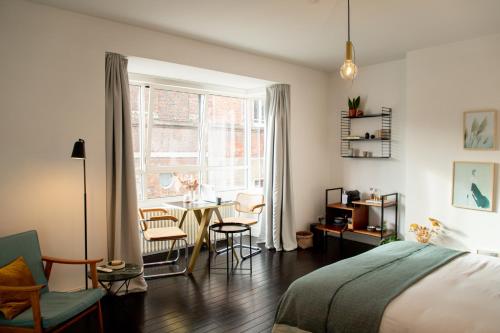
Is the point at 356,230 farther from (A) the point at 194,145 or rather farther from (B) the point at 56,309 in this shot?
(B) the point at 56,309

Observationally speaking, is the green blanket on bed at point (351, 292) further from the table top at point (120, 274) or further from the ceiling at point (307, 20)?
the ceiling at point (307, 20)

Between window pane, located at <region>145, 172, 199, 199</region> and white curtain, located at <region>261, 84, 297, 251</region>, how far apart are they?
44.3 inches

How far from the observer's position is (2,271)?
2.49 meters

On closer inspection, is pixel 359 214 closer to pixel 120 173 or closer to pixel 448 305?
pixel 448 305

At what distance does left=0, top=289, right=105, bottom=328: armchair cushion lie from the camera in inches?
90.4

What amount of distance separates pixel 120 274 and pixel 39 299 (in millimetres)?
906

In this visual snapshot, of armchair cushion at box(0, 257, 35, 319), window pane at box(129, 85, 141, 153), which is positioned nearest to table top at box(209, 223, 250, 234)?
window pane at box(129, 85, 141, 153)

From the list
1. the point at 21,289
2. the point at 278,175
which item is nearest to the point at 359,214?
the point at 278,175

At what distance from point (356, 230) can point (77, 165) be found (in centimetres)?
368

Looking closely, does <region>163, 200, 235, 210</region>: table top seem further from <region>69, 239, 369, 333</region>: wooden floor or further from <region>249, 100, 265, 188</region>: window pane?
<region>249, 100, 265, 188</region>: window pane

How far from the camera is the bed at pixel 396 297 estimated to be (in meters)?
1.91

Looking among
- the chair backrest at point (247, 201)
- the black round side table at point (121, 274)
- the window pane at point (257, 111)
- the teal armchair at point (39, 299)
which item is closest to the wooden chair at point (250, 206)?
the chair backrest at point (247, 201)

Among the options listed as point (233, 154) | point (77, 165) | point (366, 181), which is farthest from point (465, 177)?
point (77, 165)

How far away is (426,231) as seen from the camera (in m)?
4.42
